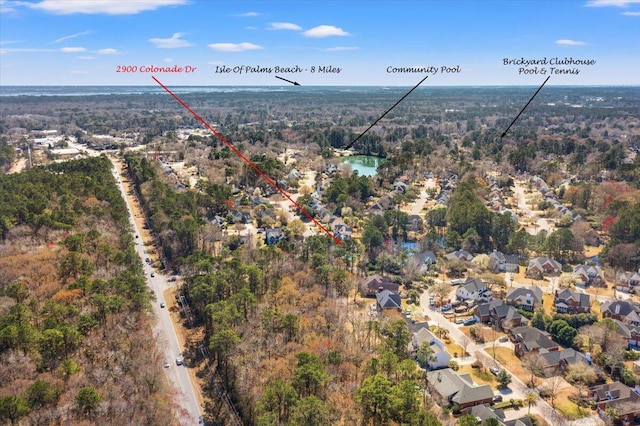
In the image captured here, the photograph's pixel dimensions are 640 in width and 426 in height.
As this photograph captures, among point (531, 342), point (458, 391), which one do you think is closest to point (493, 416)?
point (458, 391)

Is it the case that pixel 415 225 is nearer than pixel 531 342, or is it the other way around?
pixel 531 342

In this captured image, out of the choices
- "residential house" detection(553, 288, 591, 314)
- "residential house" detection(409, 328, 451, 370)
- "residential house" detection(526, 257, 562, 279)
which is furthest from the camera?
"residential house" detection(526, 257, 562, 279)

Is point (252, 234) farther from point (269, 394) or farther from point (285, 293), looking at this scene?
point (269, 394)

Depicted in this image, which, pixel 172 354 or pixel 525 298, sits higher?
pixel 525 298

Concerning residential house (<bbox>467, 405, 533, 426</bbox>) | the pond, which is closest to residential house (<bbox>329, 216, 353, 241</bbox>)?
residential house (<bbox>467, 405, 533, 426</bbox>)

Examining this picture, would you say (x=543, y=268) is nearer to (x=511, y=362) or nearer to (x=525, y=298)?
(x=525, y=298)

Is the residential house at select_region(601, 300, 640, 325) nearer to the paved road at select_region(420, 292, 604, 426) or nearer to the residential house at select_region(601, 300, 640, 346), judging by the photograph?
the residential house at select_region(601, 300, 640, 346)
